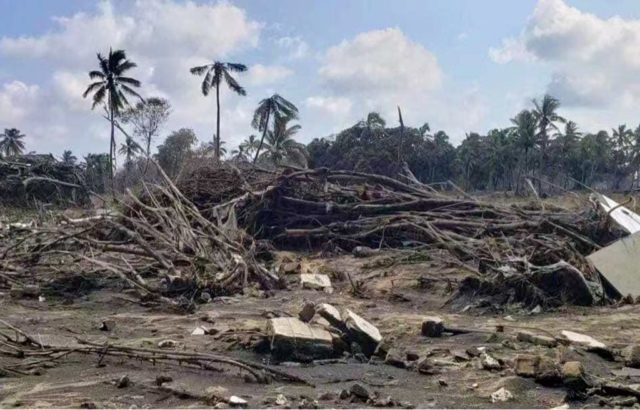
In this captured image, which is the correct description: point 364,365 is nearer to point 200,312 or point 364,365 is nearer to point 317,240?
point 200,312

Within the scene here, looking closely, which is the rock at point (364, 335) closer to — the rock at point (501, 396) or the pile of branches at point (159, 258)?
the rock at point (501, 396)

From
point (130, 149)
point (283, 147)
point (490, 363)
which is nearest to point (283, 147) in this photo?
point (283, 147)

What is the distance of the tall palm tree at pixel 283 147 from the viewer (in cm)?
3650

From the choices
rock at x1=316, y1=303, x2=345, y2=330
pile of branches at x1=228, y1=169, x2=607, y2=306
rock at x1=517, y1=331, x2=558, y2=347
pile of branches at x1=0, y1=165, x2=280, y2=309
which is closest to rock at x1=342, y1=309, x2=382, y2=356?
rock at x1=316, y1=303, x2=345, y2=330

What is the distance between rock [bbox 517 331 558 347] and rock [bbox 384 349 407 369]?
126cm

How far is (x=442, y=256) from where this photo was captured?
1001cm

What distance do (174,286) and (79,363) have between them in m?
3.21

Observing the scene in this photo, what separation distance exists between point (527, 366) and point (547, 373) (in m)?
0.17

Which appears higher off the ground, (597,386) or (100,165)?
(100,165)

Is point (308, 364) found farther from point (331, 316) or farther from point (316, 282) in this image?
point (316, 282)

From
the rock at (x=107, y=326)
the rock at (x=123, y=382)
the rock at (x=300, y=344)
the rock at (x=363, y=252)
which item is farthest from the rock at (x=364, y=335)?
the rock at (x=363, y=252)

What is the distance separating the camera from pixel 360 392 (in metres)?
4.00

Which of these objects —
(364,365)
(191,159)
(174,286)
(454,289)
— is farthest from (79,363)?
(191,159)

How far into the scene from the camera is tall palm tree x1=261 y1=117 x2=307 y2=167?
3650cm
